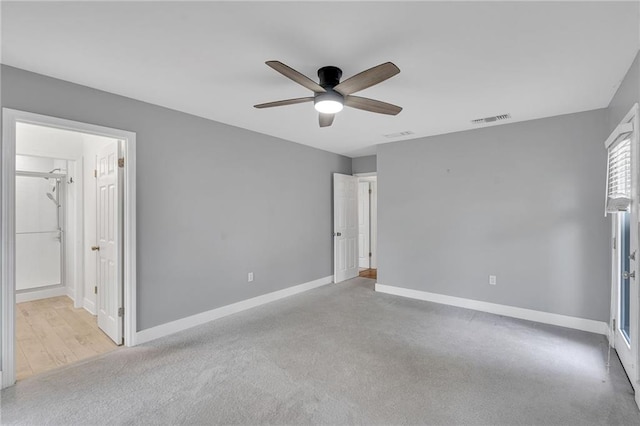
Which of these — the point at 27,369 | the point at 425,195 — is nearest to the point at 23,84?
the point at 27,369

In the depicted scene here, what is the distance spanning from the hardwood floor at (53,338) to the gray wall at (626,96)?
16.6 ft

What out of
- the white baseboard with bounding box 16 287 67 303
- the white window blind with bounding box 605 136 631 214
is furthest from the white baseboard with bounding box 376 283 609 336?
the white baseboard with bounding box 16 287 67 303

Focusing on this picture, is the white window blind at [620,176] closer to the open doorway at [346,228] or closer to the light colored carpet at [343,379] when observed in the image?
the light colored carpet at [343,379]

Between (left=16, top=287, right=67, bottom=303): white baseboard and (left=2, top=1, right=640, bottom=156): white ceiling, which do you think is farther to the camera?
(left=16, top=287, right=67, bottom=303): white baseboard

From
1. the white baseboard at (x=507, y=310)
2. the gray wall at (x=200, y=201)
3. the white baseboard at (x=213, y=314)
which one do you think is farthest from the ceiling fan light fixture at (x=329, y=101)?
the white baseboard at (x=507, y=310)

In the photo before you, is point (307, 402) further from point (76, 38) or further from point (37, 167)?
point (37, 167)

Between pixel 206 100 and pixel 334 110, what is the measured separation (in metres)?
1.49

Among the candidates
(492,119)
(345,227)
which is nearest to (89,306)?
(345,227)

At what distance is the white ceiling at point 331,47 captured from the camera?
67.2 inches

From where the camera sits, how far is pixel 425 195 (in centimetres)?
457

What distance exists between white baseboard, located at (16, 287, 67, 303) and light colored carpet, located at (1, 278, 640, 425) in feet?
9.64

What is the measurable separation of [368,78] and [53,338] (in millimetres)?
4091

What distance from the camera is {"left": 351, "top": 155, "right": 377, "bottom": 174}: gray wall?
5.95m

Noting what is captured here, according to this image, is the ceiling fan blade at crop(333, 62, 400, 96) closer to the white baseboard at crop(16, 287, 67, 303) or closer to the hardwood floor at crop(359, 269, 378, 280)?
the hardwood floor at crop(359, 269, 378, 280)
